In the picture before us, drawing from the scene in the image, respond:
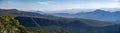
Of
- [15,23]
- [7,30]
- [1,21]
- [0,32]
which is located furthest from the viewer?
[15,23]

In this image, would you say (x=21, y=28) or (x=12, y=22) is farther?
(x=12, y=22)

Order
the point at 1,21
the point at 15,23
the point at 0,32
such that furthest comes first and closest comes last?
the point at 15,23, the point at 1,21, the point at 0,32

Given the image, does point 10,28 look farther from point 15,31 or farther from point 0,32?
point 0,32

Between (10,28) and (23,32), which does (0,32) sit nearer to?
(10,28)

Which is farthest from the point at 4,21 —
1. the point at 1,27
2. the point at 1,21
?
the point at 1,27

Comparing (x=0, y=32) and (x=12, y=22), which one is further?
(x=12, y=22)

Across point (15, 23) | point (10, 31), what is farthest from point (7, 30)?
point (15, 23)

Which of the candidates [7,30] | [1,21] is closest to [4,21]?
[1,21]

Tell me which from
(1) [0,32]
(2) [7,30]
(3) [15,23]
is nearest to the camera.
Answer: (1) [0,32]

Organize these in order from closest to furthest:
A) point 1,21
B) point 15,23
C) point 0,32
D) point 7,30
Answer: point 0,32 < point 7,30 < point 1,21 < point 15,23
